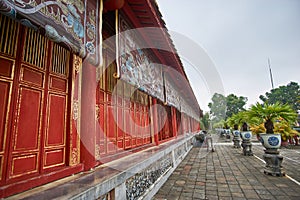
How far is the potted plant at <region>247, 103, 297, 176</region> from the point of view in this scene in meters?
3.93

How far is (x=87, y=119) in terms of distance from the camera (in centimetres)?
185

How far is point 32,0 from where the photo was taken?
1013 millimetres

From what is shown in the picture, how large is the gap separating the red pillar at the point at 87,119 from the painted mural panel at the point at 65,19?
0.46m

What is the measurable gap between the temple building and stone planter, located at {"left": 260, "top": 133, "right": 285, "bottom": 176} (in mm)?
3161

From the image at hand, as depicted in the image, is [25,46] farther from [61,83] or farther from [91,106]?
[91,106]

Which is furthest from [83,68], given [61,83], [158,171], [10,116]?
[158,171]

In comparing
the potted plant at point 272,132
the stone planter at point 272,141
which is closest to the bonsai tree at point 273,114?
the potted plant at point 272,132

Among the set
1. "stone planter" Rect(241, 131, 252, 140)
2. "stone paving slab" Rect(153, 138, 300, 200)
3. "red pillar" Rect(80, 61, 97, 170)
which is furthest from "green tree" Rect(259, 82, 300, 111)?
"red pillar" Rect(80, 61, 97, 170)

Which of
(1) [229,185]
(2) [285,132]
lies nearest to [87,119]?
(1) [229,185]

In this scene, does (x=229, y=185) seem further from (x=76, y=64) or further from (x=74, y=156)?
(x=76, y=64)

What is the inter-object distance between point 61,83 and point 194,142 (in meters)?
10.8

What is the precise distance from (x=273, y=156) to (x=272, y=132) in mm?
695

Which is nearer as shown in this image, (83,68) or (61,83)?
(61,83)

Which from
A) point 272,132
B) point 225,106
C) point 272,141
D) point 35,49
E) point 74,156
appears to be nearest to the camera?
point 35,49
